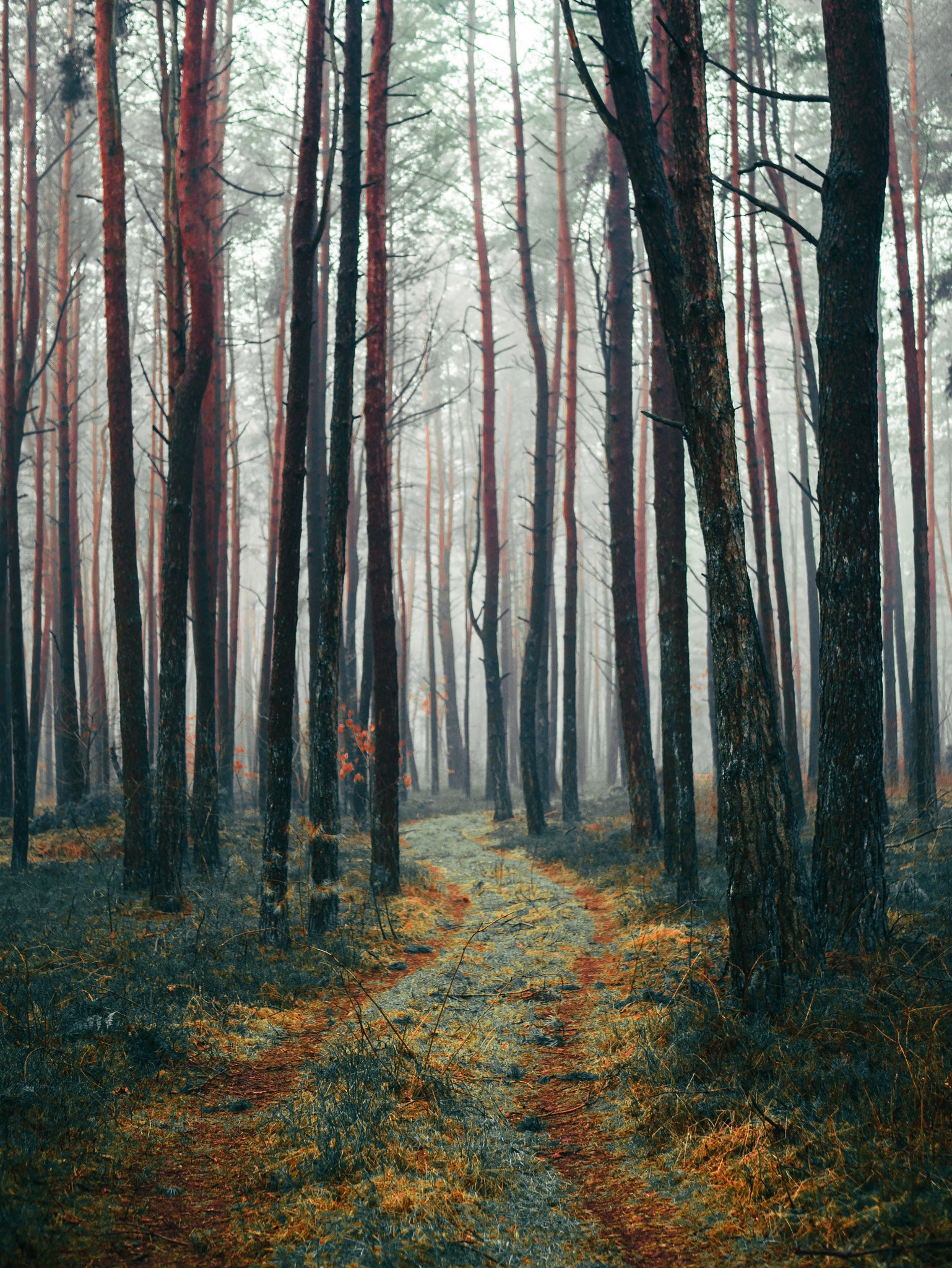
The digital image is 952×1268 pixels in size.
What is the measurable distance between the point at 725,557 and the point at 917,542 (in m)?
9.14

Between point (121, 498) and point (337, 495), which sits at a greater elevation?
point (121, 498)

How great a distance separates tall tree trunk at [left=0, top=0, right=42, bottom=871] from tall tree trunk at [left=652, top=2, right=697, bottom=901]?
722cm

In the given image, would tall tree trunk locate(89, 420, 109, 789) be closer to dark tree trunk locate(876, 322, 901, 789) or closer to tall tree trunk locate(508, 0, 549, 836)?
tall tree trunk locate(508, 0, 549, 836)

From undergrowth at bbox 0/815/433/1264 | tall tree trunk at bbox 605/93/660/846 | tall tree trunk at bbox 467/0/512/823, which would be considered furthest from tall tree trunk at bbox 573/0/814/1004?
tall tree trunk at bbox 467/0/512/823

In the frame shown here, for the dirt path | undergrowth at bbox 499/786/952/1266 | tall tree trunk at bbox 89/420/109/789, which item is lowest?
the dirt path

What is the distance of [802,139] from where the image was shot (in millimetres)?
17969

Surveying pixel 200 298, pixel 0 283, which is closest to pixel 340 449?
pixel 200 298

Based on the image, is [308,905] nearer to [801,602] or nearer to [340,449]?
[340,449]

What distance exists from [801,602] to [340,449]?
4749 centimetres

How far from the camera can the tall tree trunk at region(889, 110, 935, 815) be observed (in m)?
11.2

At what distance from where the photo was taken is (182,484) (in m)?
7.48

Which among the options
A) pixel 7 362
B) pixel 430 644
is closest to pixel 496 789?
pixel 430 644

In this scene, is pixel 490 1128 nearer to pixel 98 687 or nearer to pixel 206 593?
pixel 206 593

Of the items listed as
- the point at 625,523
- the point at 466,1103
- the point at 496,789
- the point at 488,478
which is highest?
the point at 488,478
